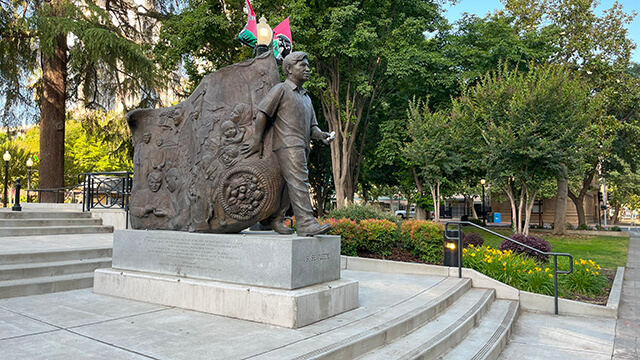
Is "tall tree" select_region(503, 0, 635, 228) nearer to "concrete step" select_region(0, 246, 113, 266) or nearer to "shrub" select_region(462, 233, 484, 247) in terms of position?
"shrub" select_region(462, 233, 484, 247)

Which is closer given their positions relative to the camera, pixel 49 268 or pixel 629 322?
pixel 49 268

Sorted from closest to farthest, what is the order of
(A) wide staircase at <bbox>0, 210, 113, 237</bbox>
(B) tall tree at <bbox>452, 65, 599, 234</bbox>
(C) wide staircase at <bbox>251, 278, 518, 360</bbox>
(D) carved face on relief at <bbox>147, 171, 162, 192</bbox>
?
(C) wide staircase at <bbox>251, 278, 518, 360</bbox> < (D) carved face on relief at <bbox>147, 171, 162, 192</bbox> < (A) wide staircase at <bbox>0, 210, 113, 237</bbox> < (B) tall tree at <bbox>452, 65, 599, 234</bbox>

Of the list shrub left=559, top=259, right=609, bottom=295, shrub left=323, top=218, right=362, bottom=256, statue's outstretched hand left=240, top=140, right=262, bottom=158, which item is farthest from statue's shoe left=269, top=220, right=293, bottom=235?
shrub left=559, top=259, right=609, bottom=295

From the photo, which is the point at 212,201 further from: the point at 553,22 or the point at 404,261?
the point at 553,22

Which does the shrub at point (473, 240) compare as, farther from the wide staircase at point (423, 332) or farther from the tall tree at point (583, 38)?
the tall tree at point (583, 38)

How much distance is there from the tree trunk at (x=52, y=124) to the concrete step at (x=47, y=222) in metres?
7.22

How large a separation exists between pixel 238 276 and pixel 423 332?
2.54 m

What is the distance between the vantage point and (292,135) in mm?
5750

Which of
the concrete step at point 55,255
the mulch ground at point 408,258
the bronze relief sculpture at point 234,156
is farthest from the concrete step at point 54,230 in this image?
the mulch ground at point 408,258

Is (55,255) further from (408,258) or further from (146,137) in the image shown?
(408,258)

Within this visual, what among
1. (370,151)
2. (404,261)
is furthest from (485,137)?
(404,261)

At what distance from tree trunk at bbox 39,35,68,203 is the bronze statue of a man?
18402mm

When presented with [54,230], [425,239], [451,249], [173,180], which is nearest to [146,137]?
[173,180]

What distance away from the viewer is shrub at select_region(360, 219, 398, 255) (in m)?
11.0
